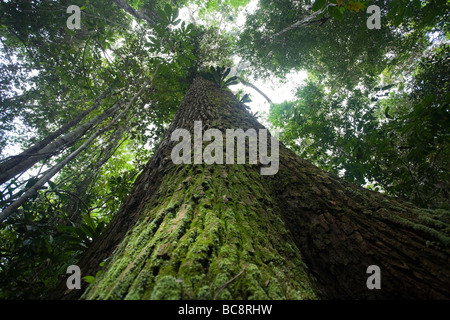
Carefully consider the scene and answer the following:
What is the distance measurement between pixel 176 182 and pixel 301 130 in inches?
176

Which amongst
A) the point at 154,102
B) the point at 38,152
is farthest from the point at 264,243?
the point at 154,102

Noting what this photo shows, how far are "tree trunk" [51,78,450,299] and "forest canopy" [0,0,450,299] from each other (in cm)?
152

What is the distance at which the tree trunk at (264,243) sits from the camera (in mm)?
673

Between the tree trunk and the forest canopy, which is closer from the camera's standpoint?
the tree trunk

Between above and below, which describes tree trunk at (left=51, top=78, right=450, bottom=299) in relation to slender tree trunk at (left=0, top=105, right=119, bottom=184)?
below

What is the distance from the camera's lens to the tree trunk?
0.67m

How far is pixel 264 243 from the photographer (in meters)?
0.94

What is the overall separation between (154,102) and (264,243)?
597 centimetres

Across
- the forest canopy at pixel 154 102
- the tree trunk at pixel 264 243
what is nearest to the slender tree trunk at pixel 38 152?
the forest canopy at pixel 154 102

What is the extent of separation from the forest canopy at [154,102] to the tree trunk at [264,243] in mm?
1520

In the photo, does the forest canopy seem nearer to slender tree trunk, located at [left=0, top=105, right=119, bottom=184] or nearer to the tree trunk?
slender tree trunk, located at [left=0, top=105, right=119, bottom=184]

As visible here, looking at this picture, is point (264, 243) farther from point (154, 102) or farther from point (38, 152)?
point (154, 102)

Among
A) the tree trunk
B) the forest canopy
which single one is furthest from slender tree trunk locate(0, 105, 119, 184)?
the tree trunk

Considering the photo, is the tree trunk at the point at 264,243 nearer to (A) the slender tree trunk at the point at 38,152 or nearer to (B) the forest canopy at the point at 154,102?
(B) the forest canopy at the point at 154,102
